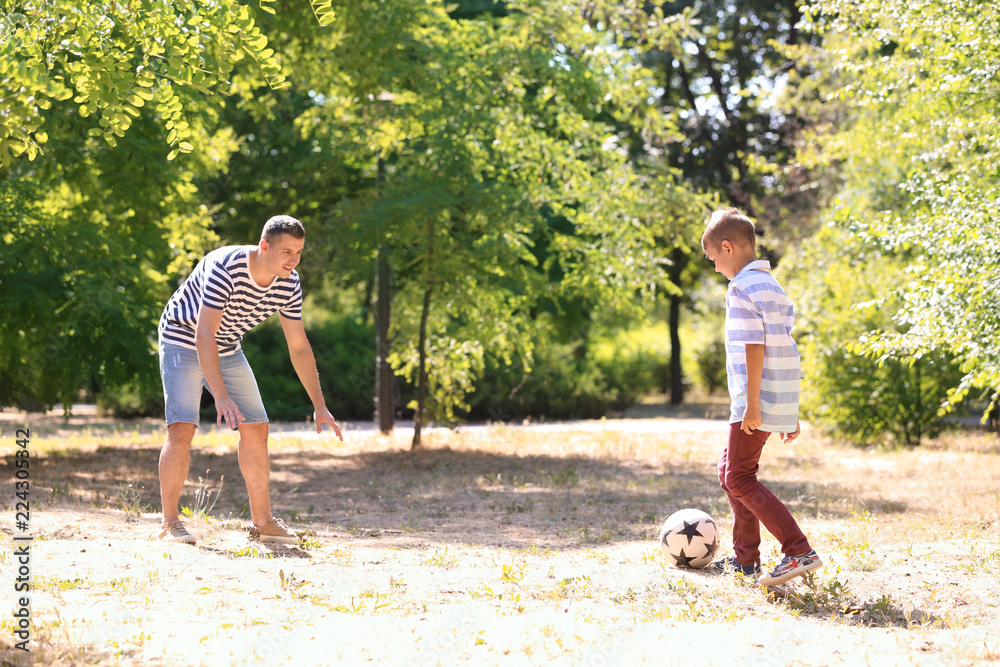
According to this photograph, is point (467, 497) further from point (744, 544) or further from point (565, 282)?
point (565, 282)

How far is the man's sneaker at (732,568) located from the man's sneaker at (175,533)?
2833 mm

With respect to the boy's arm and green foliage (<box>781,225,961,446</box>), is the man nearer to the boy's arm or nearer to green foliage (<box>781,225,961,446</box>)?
the boy's arm

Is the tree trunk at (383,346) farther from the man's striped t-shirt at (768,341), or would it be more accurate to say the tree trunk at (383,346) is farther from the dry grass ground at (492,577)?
the man's striped t-shirt at (768,341)

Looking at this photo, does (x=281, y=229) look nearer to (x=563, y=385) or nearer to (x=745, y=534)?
(x=745, y=534)

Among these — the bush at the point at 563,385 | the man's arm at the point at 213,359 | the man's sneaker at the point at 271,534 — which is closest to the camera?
the man's arm at the point at 213,359

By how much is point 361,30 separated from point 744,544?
23.9 ft

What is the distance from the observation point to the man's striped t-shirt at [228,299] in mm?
4738

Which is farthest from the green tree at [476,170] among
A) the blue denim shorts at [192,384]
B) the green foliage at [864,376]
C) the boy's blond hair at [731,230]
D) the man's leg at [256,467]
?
the boy's blond hair at [731,230]

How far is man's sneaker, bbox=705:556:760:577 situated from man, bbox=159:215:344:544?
215cm

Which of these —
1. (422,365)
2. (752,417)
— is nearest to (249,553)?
(752,417)

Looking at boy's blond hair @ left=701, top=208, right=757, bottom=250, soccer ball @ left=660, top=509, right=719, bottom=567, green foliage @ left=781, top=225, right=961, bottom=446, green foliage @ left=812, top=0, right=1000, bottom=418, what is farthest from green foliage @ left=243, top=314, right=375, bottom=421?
boy's blond hair @ left=701, top=208, right=757, bottom=250

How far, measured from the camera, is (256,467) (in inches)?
197

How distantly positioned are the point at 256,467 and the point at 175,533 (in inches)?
22.1

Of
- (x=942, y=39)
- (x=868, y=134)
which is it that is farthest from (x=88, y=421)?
(x=942, y=39)
